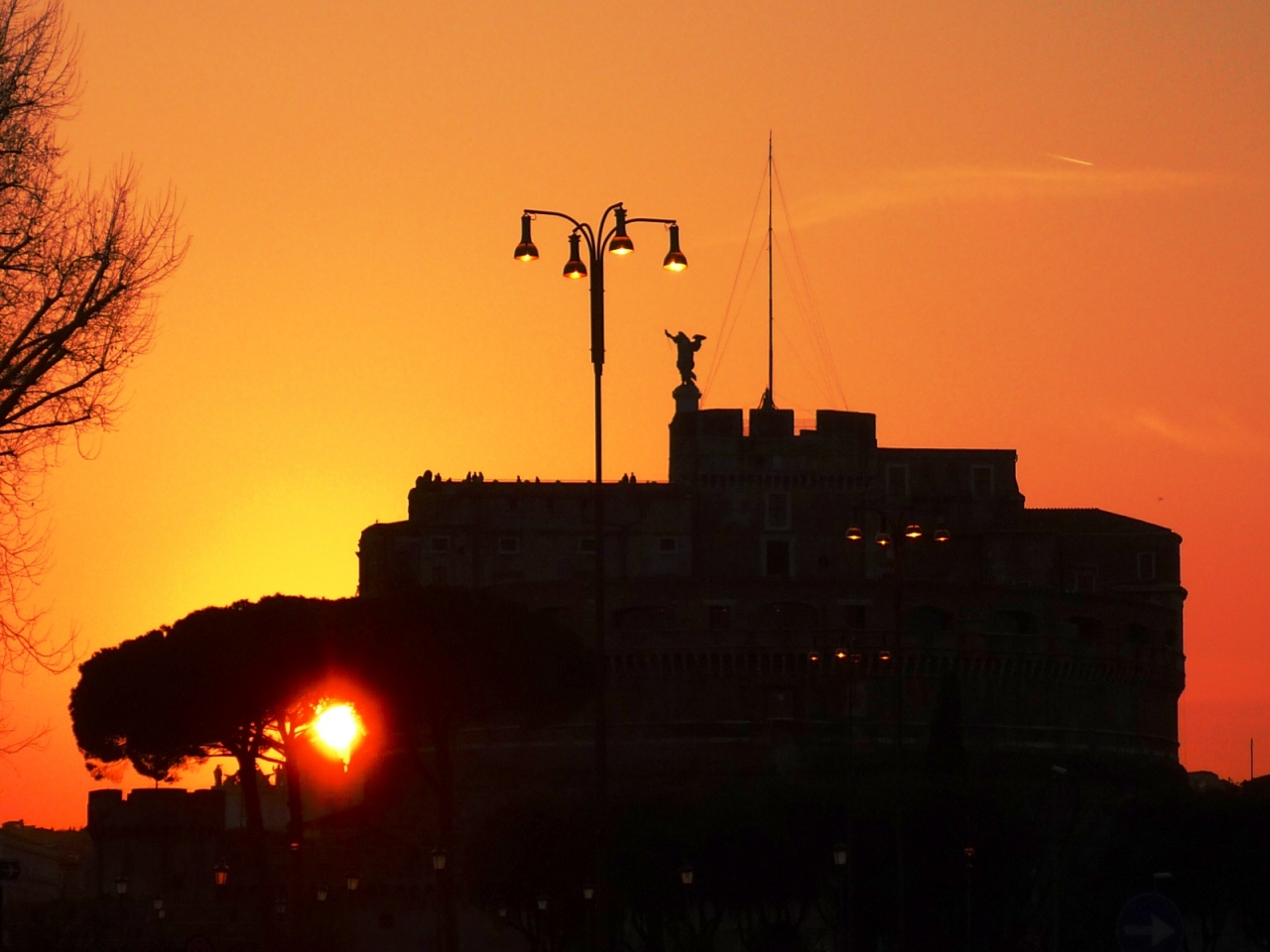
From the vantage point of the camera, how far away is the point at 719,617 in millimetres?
71375

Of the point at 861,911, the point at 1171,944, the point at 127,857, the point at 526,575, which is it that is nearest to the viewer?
the point at 1171,944

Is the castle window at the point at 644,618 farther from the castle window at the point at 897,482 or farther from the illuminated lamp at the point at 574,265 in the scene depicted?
the illuminated lamp at the point at 574,265

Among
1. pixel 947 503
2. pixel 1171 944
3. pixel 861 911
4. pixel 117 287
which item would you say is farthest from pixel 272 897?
pixel 1171 944

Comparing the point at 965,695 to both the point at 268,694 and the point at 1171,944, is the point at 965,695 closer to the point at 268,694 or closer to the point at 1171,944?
the point at 268,694

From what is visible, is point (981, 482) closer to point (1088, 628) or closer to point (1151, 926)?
point (1088, 628)

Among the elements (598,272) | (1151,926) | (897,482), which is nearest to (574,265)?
(598,272)

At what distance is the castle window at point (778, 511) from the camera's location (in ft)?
261

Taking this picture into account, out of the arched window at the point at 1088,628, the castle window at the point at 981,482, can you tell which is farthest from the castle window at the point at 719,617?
the castle window at the point at 981,482

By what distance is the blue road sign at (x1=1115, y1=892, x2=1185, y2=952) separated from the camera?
48.8 feet

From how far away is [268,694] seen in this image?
57594 millimetres

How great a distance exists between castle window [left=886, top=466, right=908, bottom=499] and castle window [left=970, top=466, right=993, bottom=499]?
2486 millimetres

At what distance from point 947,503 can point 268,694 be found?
31.1 m

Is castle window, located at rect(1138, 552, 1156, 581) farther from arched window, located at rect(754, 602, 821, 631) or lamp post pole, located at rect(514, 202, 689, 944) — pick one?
lamp post pole, located at rect(514, 202, 689, 944)

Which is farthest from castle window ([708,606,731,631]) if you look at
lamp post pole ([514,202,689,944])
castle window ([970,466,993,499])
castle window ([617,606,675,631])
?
lamp post pole ([514,202,689,944])
